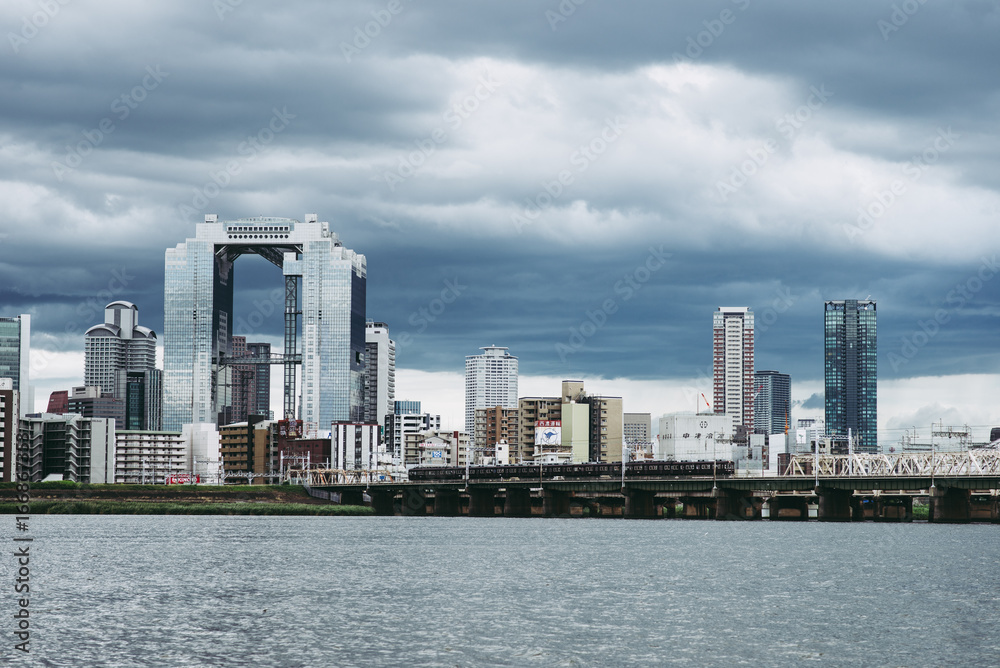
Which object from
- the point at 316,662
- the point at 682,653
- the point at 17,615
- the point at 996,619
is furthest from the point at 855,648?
the point at 17,615

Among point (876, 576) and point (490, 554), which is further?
point (490, 554)

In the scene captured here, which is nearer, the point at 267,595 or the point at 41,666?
the point at 41,666

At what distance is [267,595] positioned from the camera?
79.9m

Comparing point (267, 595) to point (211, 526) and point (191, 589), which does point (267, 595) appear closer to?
point (191, 589)

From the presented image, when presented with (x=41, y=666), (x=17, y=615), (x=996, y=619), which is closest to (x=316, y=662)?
(x=41, y=666)

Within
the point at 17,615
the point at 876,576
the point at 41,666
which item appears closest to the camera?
the point at 41,666

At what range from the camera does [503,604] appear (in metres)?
75.2

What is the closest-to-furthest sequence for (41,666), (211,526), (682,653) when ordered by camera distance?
(41,666)
(682,653)
(211,526)

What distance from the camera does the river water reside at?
56.4 meters

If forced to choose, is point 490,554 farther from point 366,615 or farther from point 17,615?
point 17,615

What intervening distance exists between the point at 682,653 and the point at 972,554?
7859 centimetres

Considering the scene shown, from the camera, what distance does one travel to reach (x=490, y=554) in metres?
122

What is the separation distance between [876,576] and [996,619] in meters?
28.3

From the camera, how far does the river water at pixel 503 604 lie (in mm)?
56438
